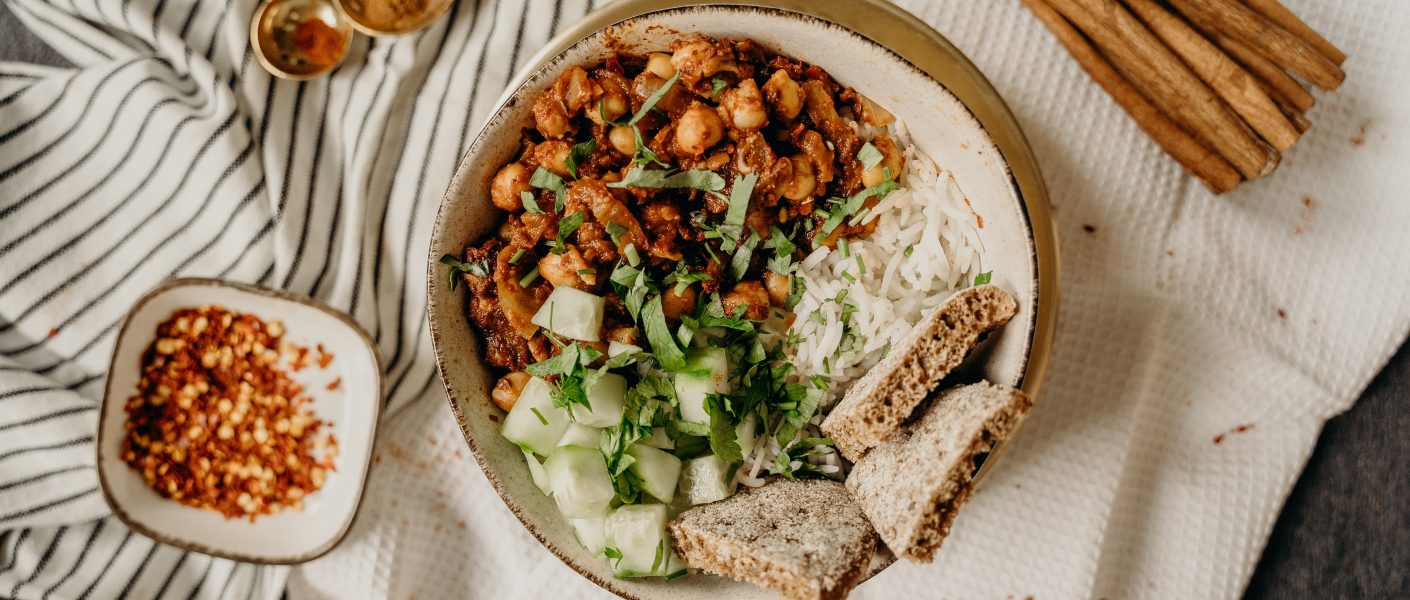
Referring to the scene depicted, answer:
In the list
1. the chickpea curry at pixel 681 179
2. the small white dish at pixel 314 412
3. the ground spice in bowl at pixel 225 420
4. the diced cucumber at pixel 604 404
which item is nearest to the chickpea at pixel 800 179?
the chickpea curry at pixel 681 179

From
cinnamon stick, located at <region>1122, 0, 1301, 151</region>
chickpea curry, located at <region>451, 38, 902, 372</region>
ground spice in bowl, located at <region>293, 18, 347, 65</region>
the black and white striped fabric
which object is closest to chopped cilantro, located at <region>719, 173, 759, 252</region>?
chickpea curry, located at <region>451, 38, 902, 372</region>

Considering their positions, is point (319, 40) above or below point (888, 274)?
above

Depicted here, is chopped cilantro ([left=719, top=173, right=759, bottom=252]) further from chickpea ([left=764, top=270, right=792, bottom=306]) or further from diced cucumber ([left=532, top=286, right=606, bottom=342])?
diced cucumber ([left=532, top=286, right=606, bottom=342])

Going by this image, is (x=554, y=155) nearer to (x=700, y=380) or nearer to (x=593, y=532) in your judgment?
(x=700, y=380)

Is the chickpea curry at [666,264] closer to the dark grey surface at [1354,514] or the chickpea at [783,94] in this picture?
the chickpea at [783,94]

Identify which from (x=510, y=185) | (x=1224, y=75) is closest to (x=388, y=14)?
(x=510, y=185)
